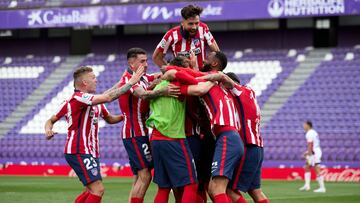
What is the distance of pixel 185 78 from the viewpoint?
12.0m

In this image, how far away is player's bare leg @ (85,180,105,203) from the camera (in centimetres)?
1252

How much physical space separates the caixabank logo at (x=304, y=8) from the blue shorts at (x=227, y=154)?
18.4 m

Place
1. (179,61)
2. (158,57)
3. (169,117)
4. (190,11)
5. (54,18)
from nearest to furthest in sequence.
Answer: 1. (169,117)
2. (179,61)
3. (190,11)
4. (158,57)
5. (54,18)

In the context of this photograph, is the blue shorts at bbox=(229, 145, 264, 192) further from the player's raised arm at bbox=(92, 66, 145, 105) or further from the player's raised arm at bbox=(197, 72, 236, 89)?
the player's raised arm at bbox=(92, 66, 145, 105)

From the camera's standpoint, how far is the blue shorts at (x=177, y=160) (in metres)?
12.0

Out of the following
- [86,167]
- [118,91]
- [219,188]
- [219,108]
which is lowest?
[219,188]

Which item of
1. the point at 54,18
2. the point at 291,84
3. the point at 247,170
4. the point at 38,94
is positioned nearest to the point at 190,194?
the point at 247,170

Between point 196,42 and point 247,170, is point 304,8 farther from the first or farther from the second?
point 247,170

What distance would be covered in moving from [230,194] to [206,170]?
675 millimetres

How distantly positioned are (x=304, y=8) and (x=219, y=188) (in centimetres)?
1912

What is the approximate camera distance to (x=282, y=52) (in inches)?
1287

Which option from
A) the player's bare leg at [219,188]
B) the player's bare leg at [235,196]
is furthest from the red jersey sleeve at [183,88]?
the player's bare leg at [235,196]

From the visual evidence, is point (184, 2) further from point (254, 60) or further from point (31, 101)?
point (31, 101)

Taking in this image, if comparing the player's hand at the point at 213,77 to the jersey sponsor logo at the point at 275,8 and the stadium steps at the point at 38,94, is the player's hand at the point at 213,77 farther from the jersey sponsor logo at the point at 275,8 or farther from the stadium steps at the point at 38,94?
the stadium steps at the point at 38,94
